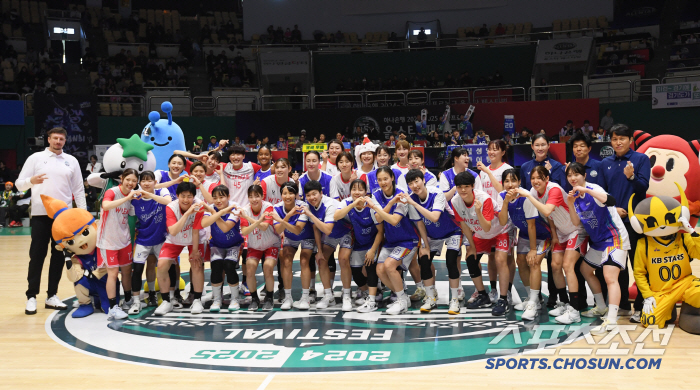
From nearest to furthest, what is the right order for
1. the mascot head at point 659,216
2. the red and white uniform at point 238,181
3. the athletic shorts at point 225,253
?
the mascot head at point 659,216 → the athletic shorts at point 225,253 → the red and white uniform at point 238,181

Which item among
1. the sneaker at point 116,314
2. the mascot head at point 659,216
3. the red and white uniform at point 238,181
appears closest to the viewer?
the mascot head at point 659,216

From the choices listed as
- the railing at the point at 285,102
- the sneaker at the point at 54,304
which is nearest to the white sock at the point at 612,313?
the sneaker at the point at 54,304

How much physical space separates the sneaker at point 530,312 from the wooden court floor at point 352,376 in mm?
689

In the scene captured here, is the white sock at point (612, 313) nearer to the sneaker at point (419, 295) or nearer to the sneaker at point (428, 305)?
the sneaker at point (428, 305)

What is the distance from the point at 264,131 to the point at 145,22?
31.7 ft

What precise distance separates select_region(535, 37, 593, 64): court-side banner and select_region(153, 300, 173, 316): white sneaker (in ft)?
59.6

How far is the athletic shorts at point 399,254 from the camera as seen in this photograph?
596 cm

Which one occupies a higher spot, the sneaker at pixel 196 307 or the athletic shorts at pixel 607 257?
the athletic shorts at pixel 607 257

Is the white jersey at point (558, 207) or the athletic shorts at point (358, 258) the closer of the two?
the white jersey at point (558, 207)

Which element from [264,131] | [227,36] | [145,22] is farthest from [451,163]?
[145,22]

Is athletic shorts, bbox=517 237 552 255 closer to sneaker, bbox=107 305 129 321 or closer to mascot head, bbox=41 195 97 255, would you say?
sneaker, bbox=107 305 129 321

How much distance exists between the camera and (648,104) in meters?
17.9

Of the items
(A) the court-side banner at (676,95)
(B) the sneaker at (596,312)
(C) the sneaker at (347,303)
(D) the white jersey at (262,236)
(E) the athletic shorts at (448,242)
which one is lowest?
(B) the sneaker at (596,312)

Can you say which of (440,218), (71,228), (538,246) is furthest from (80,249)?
(538,246)
